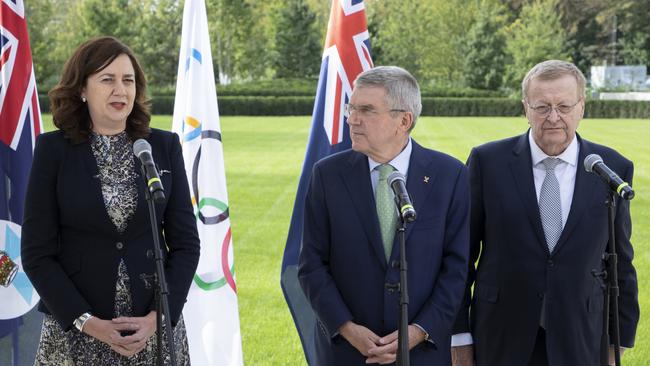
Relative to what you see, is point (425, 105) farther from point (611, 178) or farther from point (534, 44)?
point (611, 178)

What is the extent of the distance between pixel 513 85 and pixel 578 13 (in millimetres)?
17412

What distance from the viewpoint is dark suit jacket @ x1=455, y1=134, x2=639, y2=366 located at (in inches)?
156

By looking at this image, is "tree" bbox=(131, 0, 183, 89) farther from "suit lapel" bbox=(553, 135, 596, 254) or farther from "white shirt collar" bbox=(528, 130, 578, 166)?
"suit lapel" bbox=(553, 135, 596, 254)

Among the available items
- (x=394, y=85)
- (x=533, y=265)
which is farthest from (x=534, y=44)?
(x=394, y=85)

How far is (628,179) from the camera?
13.3ft

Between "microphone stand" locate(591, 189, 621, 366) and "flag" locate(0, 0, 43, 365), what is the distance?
333 cm

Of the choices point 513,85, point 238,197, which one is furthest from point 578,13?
point 238,197

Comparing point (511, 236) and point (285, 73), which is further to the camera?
point (285, 73)

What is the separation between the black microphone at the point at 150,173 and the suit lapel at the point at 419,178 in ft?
3.73

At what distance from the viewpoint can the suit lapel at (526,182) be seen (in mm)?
4004

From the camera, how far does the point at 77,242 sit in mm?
3830

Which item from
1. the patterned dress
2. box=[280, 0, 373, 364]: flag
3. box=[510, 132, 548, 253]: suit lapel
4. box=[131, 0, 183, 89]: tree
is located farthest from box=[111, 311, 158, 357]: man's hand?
box=[131, 0, 183, 89]: tree

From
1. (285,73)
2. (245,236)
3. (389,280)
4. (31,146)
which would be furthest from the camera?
(285,73)

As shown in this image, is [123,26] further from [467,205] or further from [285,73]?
[467,205]
